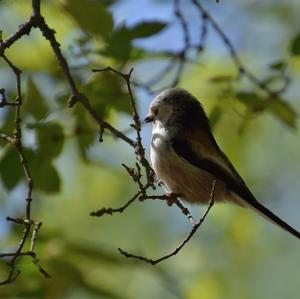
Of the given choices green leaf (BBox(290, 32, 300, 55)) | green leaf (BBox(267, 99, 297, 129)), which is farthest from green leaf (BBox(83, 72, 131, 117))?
green leaf (BBox(290, 32, 300, 55))

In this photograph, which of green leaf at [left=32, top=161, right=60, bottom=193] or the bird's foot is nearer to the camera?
the bird's foot

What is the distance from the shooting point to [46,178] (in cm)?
461

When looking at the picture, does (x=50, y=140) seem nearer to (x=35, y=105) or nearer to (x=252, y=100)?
(x=35, y=105)

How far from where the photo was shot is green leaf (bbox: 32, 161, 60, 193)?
179 inches

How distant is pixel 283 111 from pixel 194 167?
26.5 inches

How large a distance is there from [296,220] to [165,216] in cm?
172

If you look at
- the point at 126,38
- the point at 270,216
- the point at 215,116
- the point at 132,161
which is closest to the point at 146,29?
the point at 126,38

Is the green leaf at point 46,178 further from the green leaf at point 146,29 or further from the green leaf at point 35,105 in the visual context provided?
the green leaf at point 146,29

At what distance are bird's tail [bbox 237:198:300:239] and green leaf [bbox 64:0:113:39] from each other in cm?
145

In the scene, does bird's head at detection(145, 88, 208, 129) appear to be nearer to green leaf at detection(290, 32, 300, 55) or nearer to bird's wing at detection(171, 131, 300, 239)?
bird's wing at detection(171, 131, 300, 239)

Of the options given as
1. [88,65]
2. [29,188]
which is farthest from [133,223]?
[29,188]

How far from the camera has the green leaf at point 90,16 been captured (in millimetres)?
4332

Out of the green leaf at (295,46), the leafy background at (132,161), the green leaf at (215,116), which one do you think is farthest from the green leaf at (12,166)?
the green leaf at (295,46)

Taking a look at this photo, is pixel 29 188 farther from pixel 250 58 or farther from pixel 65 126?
pixel 250 58
